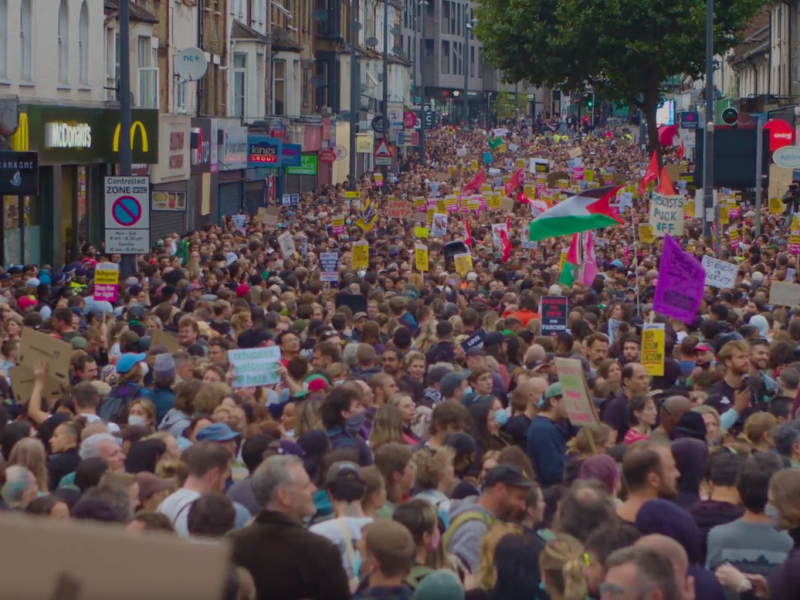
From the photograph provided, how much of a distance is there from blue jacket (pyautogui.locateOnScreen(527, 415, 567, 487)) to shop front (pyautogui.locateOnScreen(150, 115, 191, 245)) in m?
23.3

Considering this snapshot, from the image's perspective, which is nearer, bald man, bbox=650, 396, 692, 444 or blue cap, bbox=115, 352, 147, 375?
bald man, bbox=650, 396, 692, 444

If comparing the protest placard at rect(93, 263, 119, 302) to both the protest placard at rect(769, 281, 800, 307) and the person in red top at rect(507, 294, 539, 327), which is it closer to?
the person in red top at rect(507, 294, 539, 327)

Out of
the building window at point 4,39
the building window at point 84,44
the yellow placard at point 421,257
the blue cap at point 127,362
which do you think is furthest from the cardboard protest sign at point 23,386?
the building window at point 84,44

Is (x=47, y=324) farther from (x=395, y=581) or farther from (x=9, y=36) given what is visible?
(x=9, y=36)

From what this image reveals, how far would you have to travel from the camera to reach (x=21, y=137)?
915 inches

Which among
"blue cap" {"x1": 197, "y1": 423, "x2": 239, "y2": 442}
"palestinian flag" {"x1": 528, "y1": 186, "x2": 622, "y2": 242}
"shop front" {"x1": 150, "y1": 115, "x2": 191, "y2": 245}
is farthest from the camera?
"shop front" {"x1": 150, "y1": 115, "x2": 191, "y2": 245}

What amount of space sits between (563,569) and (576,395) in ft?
11.9

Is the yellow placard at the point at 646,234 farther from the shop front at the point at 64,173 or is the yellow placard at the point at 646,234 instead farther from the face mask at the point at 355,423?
the face mask at the point at 355,423

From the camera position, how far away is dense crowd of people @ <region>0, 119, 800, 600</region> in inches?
196

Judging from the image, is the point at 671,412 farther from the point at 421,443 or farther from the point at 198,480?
the point at 198,480

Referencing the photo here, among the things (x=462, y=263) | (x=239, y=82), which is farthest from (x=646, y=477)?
(x=239, y=82)

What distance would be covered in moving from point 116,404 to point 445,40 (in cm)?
12150

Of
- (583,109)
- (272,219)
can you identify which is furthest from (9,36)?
(583,109)

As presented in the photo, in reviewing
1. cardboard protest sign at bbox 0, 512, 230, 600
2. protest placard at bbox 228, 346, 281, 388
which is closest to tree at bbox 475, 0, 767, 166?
protest placard at bbox 228, 346, 281, 388
